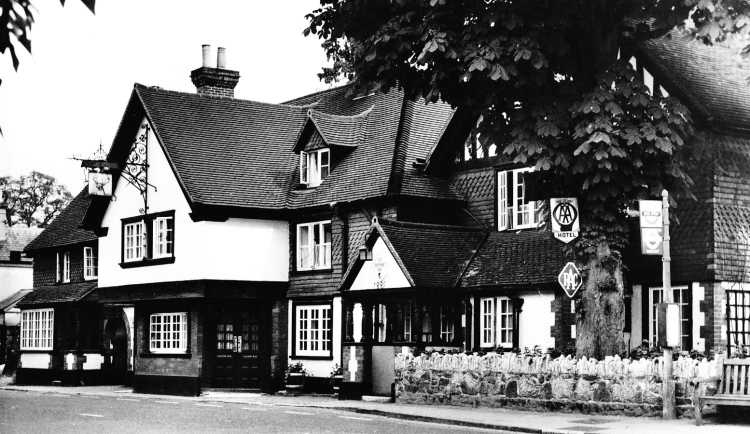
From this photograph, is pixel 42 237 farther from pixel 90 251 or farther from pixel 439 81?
pixel 439 81

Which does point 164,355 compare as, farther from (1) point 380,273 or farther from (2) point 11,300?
(2) point 11,300

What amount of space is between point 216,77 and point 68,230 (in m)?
10.1

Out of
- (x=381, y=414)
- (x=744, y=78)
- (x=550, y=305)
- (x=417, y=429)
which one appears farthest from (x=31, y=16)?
(x=744, y=78)

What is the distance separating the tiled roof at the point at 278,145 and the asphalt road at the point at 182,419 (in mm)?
7879

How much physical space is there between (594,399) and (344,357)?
1003 centimetres

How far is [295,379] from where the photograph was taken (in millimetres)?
34812

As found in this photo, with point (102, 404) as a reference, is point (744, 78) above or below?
above

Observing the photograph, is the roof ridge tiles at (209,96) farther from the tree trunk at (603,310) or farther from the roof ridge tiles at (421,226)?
the tree trunk at (603,310)

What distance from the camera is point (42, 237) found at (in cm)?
4912

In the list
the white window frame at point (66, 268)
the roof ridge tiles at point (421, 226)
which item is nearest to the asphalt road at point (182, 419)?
the roof ridge tiles at point (421, 226)

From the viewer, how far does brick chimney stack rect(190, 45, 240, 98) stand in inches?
1671

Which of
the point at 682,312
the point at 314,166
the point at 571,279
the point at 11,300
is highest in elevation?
the point at 314,166

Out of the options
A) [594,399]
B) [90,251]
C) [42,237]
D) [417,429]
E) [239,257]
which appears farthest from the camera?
[42,237]

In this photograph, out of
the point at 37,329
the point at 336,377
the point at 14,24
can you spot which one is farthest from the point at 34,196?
the point at 14,24
